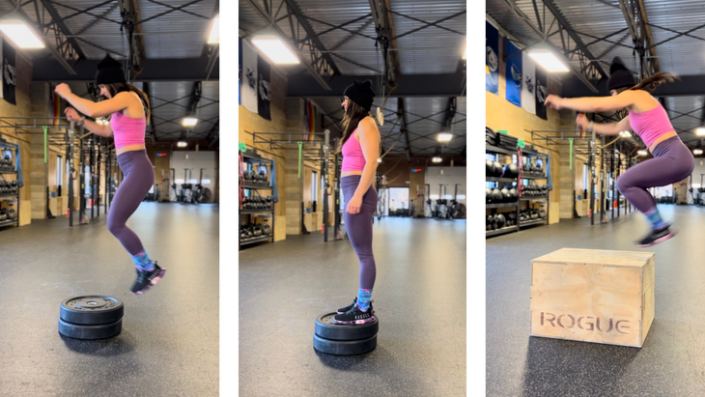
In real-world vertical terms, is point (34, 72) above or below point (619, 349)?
above

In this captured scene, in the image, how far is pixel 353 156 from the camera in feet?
6.32

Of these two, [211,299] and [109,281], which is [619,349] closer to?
[211,299]

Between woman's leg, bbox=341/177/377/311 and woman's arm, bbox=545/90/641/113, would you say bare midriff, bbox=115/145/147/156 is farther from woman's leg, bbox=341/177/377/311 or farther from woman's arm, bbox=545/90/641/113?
woman's arm, bbox=545/90/641/113

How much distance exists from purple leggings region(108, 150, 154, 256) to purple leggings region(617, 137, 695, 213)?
71.1 inches

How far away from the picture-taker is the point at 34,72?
2119mm

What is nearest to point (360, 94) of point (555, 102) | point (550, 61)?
point (555, 102)

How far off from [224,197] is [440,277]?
9.33ft

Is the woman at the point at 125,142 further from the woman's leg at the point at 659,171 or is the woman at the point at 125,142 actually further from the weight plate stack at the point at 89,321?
the woman's leg at the point at 659,171

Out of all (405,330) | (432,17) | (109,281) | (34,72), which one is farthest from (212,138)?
(432,17)

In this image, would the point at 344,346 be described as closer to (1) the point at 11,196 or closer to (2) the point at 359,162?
(2) the point at 359,162

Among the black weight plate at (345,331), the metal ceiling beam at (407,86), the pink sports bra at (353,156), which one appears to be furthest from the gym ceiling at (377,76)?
the black weight plate at (345,331)

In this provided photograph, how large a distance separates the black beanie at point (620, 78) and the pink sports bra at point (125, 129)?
70.8 inches

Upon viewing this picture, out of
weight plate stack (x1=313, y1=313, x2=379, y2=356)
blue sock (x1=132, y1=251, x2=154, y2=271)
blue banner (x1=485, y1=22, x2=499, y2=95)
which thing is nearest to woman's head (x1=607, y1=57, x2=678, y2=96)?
weight plate stack (x1=313, y1=313, x2=379, y2=356)

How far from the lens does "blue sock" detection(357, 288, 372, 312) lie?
2135 mm
